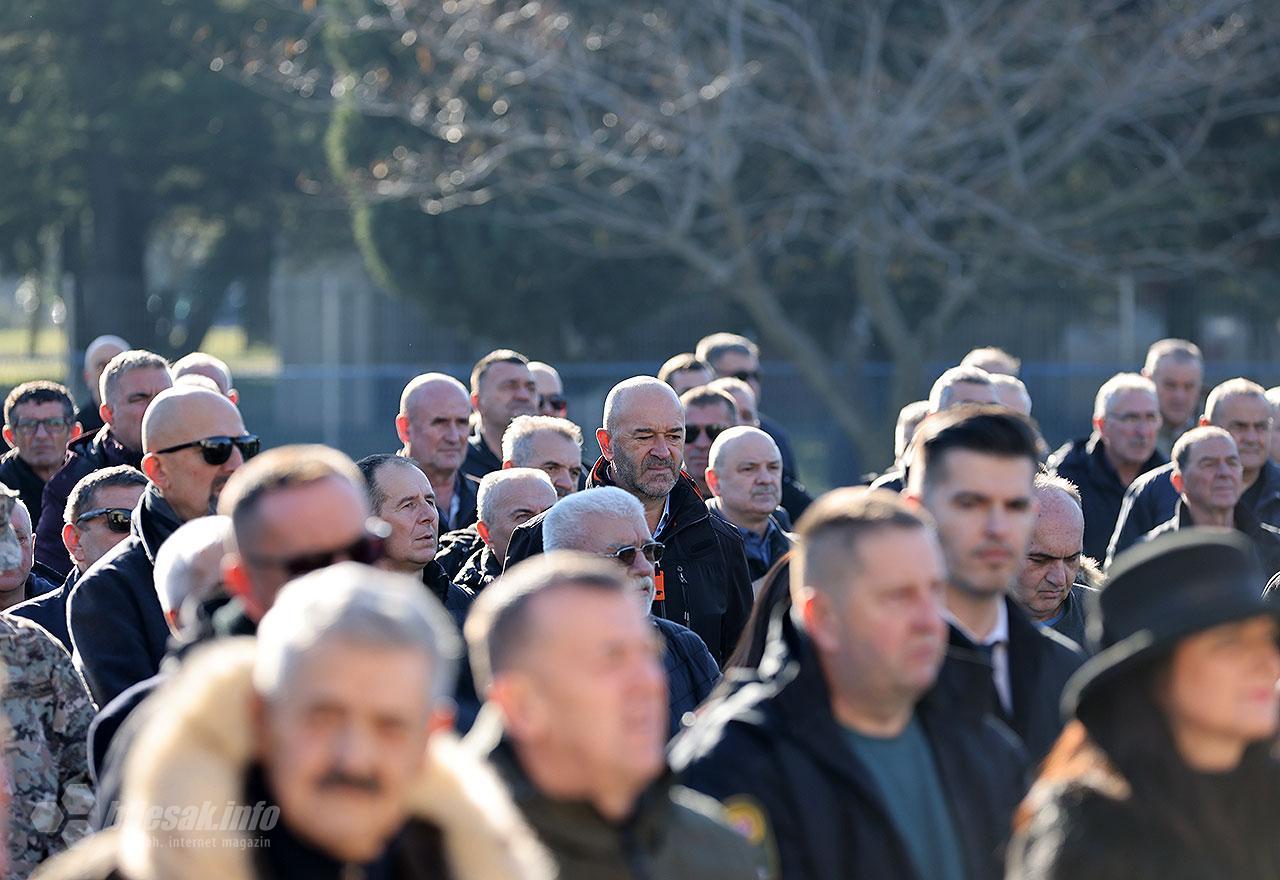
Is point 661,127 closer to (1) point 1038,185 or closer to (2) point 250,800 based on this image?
(1) point 1038,185

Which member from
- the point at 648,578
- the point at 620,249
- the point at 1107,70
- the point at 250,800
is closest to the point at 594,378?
the point at 620,249

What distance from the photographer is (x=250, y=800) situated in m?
3.23

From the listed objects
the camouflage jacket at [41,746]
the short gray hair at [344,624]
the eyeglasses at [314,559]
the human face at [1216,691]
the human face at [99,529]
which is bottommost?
the camouflage jacket at [41,746]

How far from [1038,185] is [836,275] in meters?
3.17

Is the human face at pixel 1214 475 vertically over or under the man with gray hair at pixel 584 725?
under

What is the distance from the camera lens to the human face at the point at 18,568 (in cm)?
723

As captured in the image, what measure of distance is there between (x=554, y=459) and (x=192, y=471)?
2.82 meters

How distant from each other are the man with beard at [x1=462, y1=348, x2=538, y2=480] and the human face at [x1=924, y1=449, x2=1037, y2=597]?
19.6ft

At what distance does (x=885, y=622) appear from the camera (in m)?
4.18

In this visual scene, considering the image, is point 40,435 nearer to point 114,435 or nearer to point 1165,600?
point 114,435

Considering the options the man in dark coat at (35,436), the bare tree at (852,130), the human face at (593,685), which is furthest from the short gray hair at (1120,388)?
the bare tree at (852,130)

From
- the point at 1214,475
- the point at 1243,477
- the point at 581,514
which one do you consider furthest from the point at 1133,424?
the point at 581,514

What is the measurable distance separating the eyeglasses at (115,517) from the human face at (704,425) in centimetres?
375

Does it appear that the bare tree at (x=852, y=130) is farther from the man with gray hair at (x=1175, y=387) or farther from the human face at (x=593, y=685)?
the human face at (x=593, y=685)
